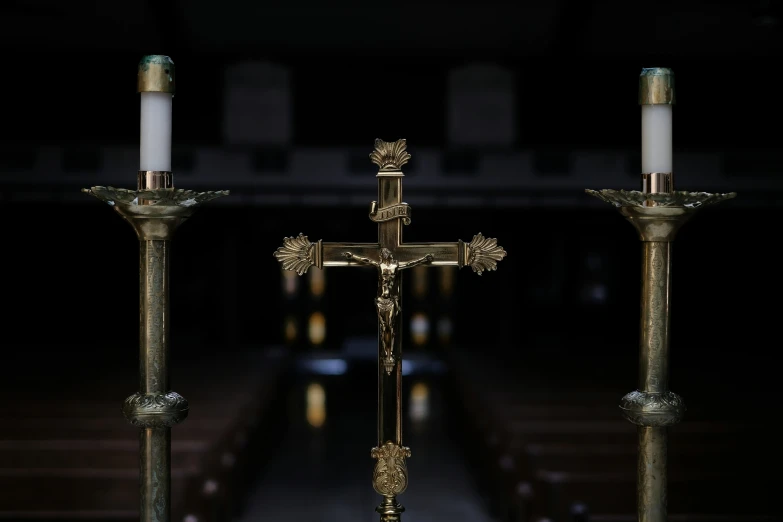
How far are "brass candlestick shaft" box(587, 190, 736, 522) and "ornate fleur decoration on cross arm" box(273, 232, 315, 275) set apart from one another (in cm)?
54

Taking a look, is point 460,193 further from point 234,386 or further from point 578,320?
point 234,386

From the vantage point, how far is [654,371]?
1730 mm

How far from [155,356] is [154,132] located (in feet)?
1.24

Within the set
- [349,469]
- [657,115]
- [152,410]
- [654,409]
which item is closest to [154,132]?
[152,410]

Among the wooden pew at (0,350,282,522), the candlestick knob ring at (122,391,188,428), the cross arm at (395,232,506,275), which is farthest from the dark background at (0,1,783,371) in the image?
the candlestick knob ring at (122,391,188,428)

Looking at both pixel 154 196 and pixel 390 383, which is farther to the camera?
pixel 390 383

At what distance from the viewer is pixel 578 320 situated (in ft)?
38.6

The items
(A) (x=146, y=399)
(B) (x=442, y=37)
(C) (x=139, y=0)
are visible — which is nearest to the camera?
(A) (x=146, y=399)

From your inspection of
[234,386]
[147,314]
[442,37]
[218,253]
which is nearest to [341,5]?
[442,37]

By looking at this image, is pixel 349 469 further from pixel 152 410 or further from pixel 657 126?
pixel 657 126

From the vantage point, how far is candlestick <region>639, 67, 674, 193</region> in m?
1.71

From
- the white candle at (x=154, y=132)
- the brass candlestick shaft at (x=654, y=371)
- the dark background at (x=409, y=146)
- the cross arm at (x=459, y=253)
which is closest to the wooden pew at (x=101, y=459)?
the cross arm at (x=459, y=253)

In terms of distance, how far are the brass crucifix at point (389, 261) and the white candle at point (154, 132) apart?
0.27 metres

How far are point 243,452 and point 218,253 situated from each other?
18.0 ft
